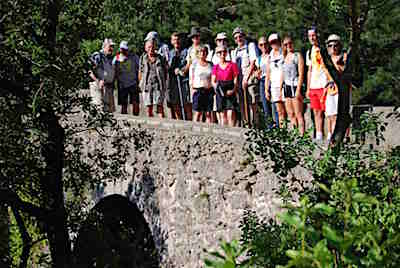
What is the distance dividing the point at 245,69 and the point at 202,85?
0.48m

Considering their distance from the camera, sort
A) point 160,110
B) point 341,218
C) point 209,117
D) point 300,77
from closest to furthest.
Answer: point 341,218 → point 300,77 → point 209,117 → point 160,110

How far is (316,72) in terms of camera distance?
925 centimetres

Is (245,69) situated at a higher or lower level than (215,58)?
lower

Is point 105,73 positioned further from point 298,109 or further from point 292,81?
point 298,109

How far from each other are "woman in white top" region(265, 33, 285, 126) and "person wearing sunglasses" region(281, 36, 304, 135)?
61 mm

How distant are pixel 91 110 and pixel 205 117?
1777 millimetres

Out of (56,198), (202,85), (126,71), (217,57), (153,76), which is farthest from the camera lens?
(126,71)

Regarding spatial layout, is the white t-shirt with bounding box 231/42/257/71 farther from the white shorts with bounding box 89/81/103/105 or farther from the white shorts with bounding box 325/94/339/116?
the white shorts with bounding box 89/81/103/105

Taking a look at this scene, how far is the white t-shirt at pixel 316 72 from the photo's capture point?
9.19 meters

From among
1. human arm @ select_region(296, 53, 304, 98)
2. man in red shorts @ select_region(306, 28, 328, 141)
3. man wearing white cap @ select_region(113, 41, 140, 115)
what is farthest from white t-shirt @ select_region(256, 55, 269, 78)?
man wearing white cap @ select_region(113, 41, 140, 115)

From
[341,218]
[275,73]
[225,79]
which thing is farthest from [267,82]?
[341,218]

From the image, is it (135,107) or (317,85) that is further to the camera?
(135,107)

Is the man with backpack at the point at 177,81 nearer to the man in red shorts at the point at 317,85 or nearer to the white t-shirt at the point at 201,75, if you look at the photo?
the white t-shirt at the point at 201,75

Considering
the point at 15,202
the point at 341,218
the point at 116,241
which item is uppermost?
the point at 341,218
